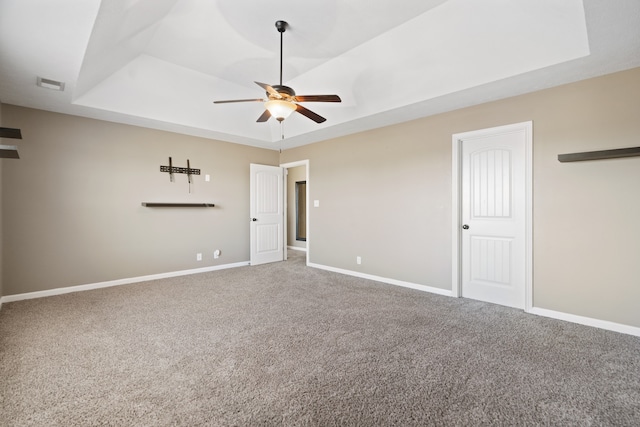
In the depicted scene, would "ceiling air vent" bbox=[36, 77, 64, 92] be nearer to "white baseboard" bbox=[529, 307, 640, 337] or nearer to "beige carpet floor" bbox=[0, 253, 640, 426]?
"beige carpet floor" bbox=[0, 253, 640, 426]

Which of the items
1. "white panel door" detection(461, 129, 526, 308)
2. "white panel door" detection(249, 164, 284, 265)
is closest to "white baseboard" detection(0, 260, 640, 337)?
"white panel door" detection(461, 129, 526, 308)

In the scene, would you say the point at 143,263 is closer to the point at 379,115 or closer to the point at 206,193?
the point at 206,193

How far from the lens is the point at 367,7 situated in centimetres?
266

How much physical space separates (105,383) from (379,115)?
4.03m

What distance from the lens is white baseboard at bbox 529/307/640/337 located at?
8.74ft

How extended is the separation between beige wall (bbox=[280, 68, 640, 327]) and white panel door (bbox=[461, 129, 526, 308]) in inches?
6.7

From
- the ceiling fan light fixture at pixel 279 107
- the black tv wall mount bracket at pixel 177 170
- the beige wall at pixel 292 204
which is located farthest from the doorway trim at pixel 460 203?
the beige wall at pixel 292 204

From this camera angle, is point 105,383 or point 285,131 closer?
point 105,383

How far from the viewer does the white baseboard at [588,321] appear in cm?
266

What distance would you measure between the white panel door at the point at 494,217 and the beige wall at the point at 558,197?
0.56 ft

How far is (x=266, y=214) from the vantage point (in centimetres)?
607

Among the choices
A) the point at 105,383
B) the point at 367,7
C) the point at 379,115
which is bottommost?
the point at 105,383

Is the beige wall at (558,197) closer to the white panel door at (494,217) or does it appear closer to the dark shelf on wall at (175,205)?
the white panel door at (494,217)

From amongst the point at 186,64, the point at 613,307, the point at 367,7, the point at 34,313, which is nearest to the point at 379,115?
the point at 367,7
